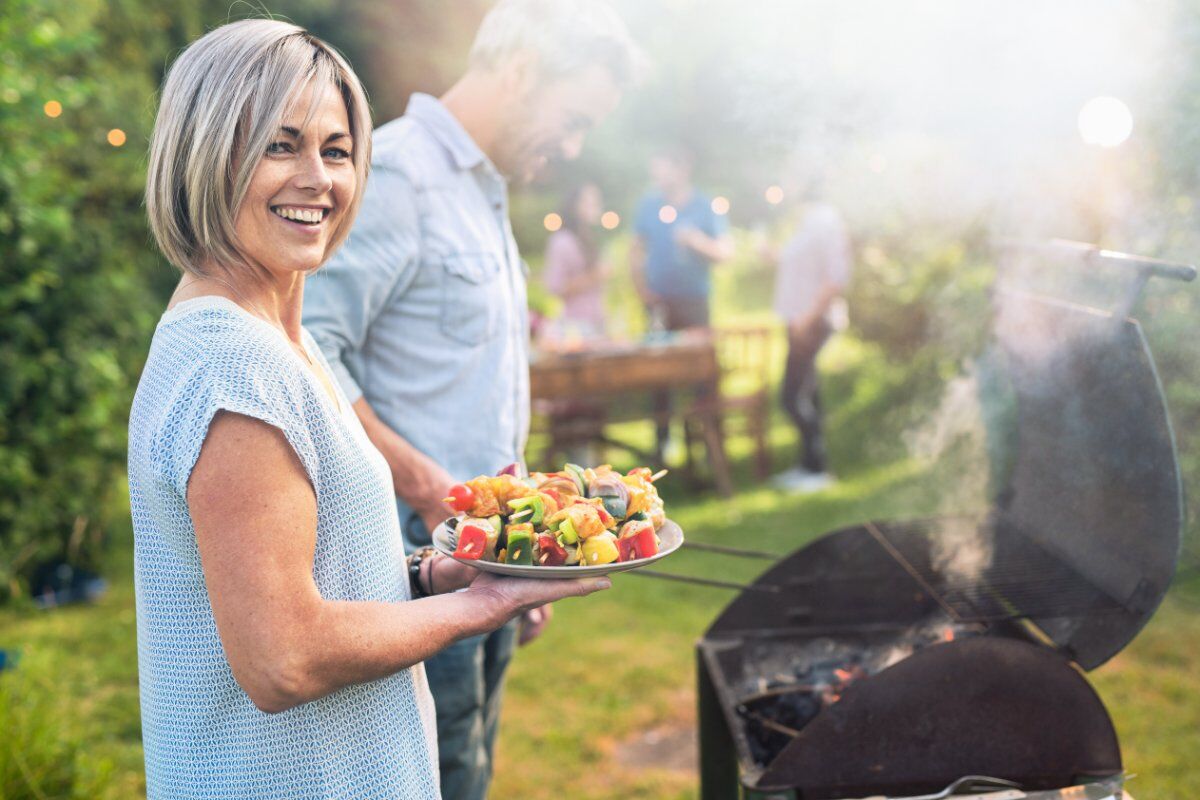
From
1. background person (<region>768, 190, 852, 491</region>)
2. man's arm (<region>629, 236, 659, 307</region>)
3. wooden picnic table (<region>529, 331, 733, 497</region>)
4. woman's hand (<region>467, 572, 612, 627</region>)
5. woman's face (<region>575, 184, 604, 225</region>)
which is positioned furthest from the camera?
man's arm (<region>629, 236, 659, 307</region>)

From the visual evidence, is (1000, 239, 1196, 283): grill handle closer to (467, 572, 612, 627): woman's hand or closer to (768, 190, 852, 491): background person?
(467, 572, 612, 627): woman's hand

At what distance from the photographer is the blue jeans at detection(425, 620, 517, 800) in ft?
7.06

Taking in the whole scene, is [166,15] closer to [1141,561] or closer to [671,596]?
[671,596]

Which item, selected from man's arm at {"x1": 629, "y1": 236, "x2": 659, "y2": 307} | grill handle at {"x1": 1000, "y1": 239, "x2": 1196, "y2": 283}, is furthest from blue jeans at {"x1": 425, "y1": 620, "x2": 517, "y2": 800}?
man's arm at {"x1": 629, "y1": 236, "x2": 659, "y2": 307}

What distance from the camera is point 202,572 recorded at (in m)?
1.28

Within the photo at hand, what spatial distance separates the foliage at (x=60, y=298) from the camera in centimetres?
425

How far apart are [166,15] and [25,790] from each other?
23.0ft

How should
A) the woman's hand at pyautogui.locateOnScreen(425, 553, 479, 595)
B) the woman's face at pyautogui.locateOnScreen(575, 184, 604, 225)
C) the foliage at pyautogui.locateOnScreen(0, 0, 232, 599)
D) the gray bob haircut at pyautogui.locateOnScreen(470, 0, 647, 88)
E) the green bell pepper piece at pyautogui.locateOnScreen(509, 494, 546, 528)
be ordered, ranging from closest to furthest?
the green bell pepper piece at pyautogui.locateOnScreen(509, 494, 546, 528) → the woman's hand at pyautogui.locateOnScreen(425, 553, 479, 595) → the gray bob haircut at pyautogui.locateOnScreen(470, 0, 647, 88) → the foliage at pyautogui.locateOnScreen(0, 0, 232, 599) → the woman's face at pyautogui.locateOnScreen(575, 184, 604, 225)

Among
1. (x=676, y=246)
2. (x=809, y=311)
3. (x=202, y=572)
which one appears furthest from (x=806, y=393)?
(x=202, y=572)

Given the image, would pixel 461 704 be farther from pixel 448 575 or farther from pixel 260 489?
pixel 260 489

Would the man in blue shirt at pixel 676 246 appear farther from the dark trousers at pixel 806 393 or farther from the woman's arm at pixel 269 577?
the woman's arm at pixel 269 577

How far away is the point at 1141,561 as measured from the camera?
2029 mm

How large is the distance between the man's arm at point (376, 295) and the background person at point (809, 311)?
16.3ft

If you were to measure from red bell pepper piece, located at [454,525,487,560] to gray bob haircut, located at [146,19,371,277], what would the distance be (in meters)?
0.51
